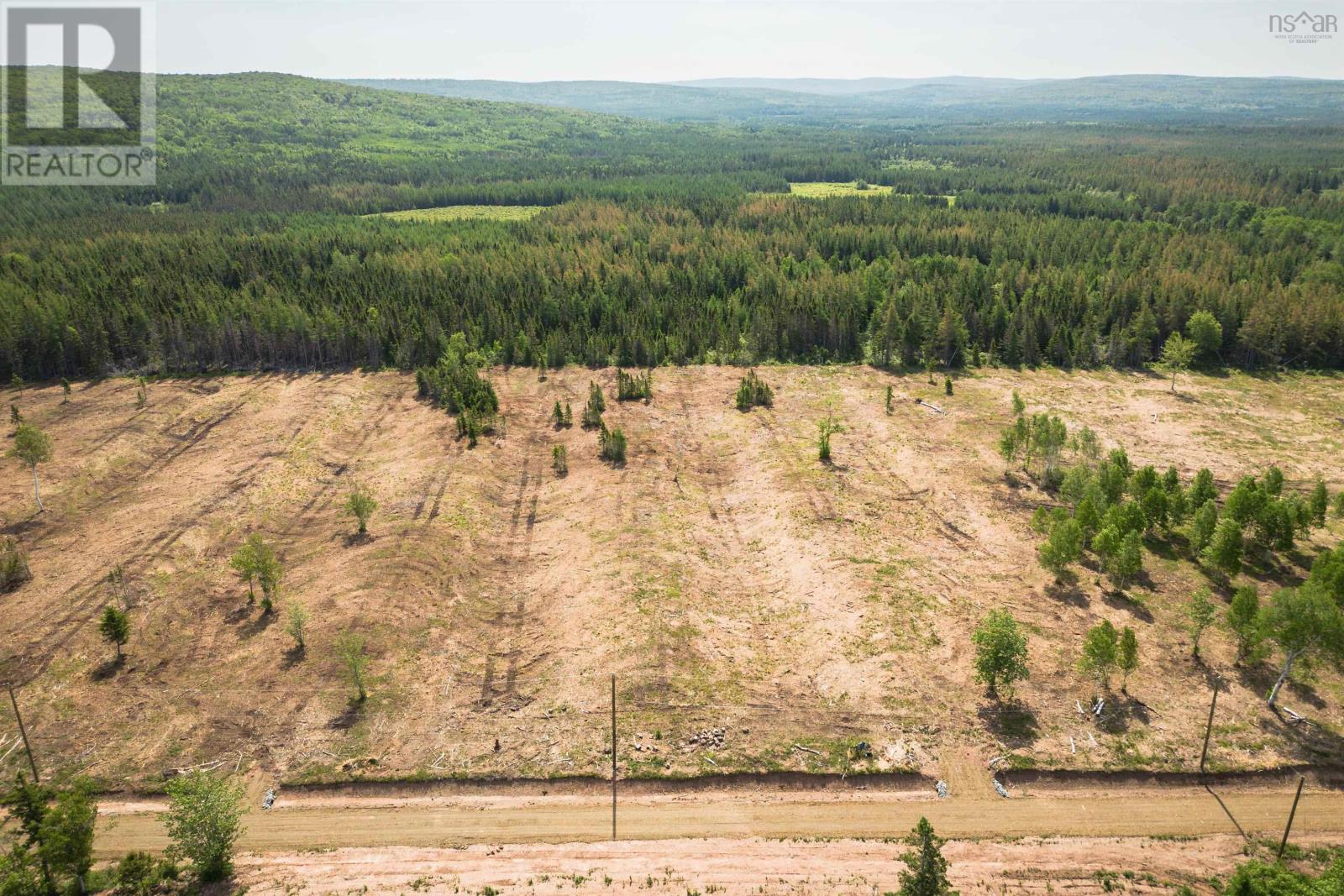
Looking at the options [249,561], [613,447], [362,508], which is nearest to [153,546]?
[249,561]

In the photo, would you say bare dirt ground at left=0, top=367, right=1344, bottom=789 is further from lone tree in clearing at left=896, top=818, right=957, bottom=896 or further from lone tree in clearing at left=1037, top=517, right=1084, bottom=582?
lone tree in clearing at left=896, top=818, right=957, bottom=896

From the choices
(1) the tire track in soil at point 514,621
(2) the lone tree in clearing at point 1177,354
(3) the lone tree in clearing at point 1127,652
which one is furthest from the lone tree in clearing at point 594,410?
(2) the lone tree in clearing at point 1177,354

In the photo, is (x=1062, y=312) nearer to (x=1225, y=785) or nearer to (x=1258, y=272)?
(x=1258, y=272)

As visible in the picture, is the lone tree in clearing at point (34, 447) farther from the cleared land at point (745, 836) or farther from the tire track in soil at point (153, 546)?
the cleared land at point (745, 836)

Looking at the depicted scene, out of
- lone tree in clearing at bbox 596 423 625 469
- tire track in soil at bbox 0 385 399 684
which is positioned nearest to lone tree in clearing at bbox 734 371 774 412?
lone tree in clearing at bbox 596 423 625 469

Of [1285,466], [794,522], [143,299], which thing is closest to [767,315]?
[794,522]

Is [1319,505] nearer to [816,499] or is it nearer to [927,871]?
[816,499]
